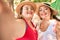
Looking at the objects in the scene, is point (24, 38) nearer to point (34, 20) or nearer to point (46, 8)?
point (34, 20)

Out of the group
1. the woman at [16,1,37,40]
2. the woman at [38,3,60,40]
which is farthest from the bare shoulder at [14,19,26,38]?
the woman at [38,3,60,40]

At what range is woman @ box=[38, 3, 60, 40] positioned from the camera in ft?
4.36

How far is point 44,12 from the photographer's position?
4.41 feet

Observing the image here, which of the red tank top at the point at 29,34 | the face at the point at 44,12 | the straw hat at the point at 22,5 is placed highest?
the straw hat at the point at 22,5

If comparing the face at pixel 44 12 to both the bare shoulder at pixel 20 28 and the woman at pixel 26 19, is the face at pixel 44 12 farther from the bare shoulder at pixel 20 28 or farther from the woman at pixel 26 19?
the bare shoulder at pixel 20 28

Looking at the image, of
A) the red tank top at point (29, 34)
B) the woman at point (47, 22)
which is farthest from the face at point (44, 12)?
the red tank top at point (29, 34)

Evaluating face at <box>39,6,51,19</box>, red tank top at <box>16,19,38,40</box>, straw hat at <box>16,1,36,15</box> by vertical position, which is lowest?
red tank top at <box>16,19,38,40</box>

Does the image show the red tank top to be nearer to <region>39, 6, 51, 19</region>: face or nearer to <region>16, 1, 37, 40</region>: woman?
<region>16, 1, 37, 40</region>: woman

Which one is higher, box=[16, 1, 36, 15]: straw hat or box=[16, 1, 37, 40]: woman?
box=[16, 1, 36, 15]: straw hat

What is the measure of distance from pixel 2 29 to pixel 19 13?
528 mm

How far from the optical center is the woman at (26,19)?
131 centimetres

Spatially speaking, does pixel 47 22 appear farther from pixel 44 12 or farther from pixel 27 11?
pixel 27 11

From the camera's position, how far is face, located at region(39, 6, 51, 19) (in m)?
1.34

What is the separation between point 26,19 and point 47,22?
174 mm
